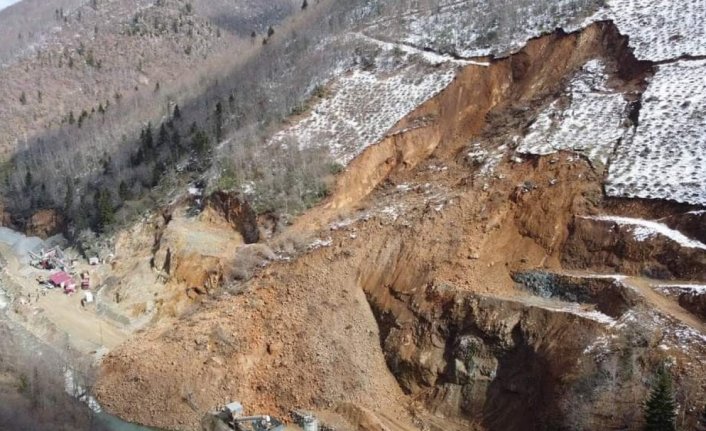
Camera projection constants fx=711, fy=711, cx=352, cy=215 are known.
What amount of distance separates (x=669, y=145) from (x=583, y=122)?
4368 millimetres

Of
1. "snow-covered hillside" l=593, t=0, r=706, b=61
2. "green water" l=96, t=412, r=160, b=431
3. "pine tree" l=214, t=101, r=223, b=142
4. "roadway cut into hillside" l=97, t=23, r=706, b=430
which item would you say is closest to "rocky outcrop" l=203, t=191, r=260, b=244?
"roadway cut into hillside" l=97, t=23, r=706, b=430

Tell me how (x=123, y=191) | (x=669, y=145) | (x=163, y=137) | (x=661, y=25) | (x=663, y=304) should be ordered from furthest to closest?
(x=163, y=137) < (x=123, y=191) < (x=661, y=25) < (x=669, y=145) < (x=663, y=304)

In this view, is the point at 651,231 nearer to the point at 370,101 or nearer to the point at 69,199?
the point at 370,101

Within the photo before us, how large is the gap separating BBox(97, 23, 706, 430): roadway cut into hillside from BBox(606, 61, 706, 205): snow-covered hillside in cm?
75

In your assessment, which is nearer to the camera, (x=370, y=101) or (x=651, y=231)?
(x=651, y=231)

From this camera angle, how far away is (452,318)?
28375mm

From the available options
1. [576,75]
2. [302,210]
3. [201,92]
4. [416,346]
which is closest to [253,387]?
[416,346]

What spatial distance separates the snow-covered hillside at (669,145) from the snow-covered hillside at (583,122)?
3.31 ft

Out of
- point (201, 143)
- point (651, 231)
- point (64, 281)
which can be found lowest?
point (64, 281)

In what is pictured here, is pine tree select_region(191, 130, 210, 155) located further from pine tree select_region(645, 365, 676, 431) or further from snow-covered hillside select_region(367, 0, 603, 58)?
pine tree select_region(645, 365, 676, 431)

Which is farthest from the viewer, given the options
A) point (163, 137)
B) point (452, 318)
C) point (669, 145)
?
point (163, 137)

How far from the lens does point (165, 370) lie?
1215 inches

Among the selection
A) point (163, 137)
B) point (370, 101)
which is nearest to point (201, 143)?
point (163, 137)

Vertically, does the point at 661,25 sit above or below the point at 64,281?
above
